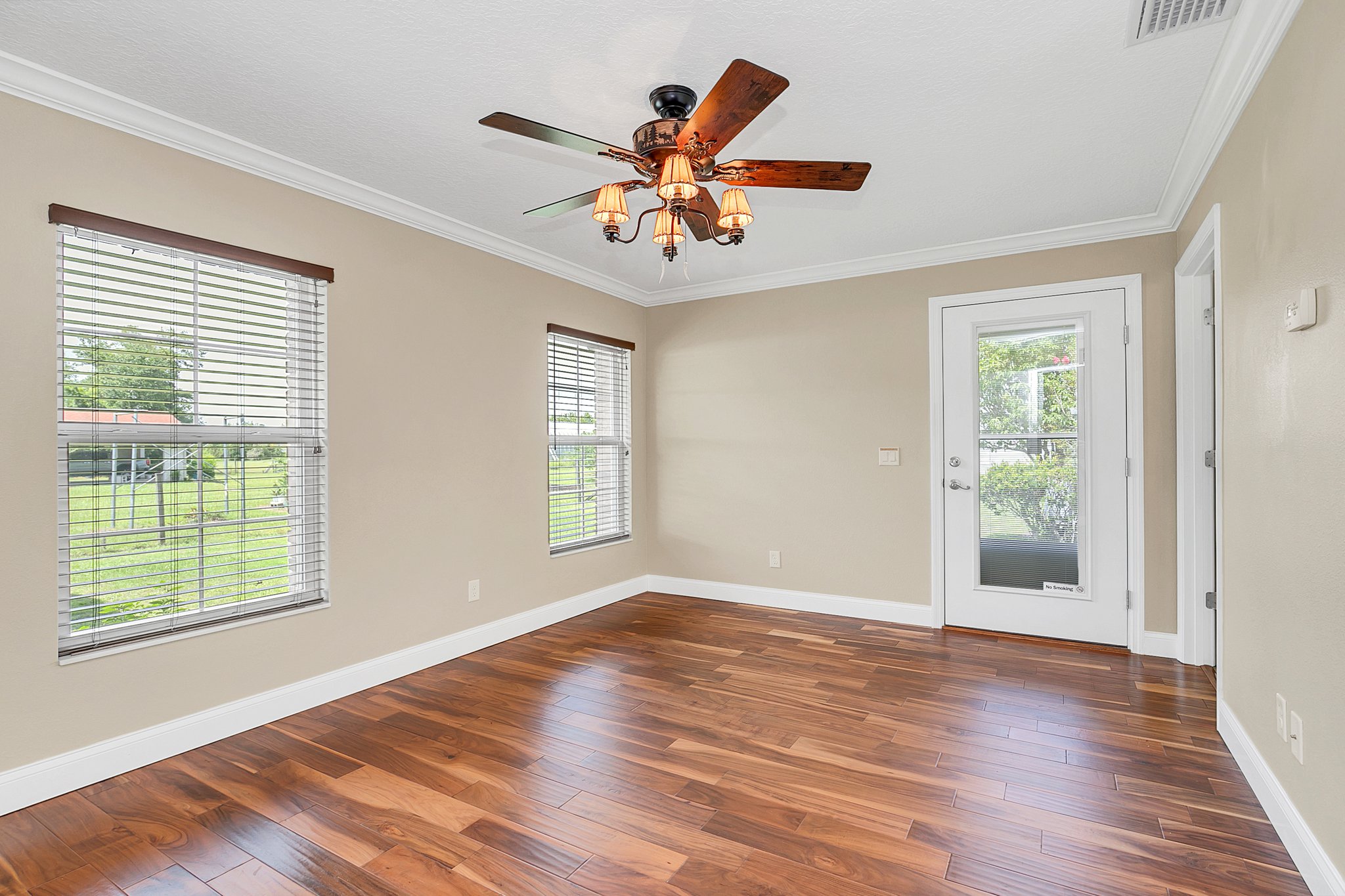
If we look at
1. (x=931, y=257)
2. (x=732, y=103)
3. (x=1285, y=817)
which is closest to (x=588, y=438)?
(x=931, y=257)

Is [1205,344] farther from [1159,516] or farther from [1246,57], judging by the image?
[1246,57]

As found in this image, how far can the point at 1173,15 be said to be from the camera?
6.61 ft

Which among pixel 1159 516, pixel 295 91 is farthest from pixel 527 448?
pixel 1159 516

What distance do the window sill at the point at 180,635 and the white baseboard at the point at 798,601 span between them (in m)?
2.83

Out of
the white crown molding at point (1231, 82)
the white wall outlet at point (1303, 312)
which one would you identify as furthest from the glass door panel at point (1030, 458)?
the white wall outlet at point (1303, 312)

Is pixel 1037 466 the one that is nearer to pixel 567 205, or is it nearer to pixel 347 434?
pixel 567 205

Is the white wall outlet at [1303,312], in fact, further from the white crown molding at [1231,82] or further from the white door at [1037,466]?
the white door at [1037,466]

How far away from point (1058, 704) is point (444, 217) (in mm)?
3944

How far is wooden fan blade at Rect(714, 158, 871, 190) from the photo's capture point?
221cm

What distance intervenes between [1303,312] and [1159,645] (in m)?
2.71

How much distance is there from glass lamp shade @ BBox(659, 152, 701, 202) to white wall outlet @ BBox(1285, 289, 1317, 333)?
1702 millimetres

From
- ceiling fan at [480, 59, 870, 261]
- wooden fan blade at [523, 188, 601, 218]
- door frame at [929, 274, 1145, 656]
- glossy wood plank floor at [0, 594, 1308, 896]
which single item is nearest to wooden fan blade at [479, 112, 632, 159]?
ceiling fan at [480, 59, 870, 261]

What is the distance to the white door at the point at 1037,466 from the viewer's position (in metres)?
3.95

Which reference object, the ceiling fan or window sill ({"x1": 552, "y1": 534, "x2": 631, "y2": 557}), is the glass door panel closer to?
the ceiling fan
